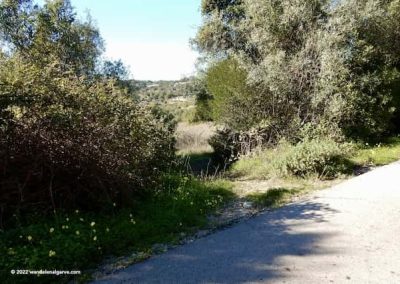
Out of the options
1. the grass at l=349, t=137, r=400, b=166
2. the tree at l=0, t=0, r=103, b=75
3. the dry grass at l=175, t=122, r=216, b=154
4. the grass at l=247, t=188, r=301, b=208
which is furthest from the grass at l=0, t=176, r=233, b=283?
the tree at l=0, t=0, r=103, b=75

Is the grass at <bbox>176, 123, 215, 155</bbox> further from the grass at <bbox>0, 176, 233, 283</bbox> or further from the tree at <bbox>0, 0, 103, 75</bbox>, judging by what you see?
the grass at <bbox>0, 176, 233, 283</bbox>

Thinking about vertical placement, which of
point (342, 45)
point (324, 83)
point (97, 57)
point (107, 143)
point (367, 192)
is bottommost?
point (367, 192)

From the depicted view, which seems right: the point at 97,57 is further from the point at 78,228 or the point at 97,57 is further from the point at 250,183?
the point at 78,228

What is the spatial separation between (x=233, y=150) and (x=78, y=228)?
9496mm

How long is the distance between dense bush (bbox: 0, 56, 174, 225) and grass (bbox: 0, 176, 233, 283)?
1.10ft

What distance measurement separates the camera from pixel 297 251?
4766 mm

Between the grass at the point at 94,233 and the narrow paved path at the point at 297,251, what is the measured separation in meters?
0.49

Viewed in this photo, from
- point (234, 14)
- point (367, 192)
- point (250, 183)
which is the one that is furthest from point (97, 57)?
point (367, 192)

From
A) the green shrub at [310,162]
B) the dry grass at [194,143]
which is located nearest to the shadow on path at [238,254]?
the green shrub at [310,162]

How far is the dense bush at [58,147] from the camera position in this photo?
535 cm

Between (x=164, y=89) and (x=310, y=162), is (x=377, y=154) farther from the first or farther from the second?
(x=164, y=89)

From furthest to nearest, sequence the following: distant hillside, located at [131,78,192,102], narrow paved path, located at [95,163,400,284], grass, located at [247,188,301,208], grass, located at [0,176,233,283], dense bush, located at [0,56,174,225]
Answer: distant hillside, located at [131,78,192,102]
grass, located at [247,188,301,208]
dense bush, located at [0,56,174,225]
grass, located at [0,176,233,283]
narrow paved path, located at [95,163,400,284]

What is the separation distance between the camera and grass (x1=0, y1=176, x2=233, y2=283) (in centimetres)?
428

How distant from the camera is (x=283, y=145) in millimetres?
11000
